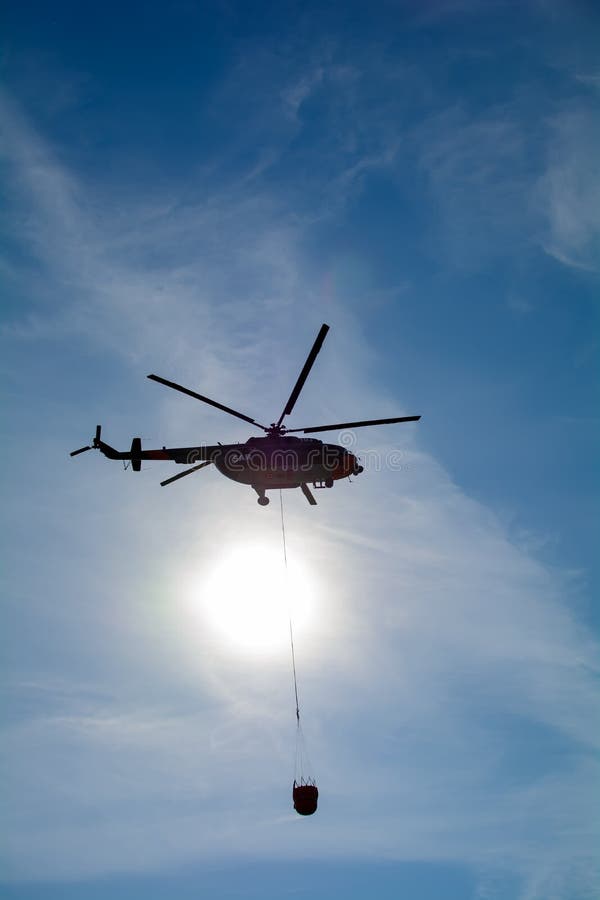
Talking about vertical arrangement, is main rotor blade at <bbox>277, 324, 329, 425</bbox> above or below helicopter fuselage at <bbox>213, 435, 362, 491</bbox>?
above

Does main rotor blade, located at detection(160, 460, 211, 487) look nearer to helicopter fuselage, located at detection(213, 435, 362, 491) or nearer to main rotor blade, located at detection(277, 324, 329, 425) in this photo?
helicopter fuselage, located at detection(213, 435, 362, 491)

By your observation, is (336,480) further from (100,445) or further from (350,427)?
(100,445)

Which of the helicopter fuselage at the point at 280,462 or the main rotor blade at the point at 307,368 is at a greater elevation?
the main rotor blade at the point at 307,368

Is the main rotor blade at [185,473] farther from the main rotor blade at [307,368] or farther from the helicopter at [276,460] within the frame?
the main rotor blade at [307,368]

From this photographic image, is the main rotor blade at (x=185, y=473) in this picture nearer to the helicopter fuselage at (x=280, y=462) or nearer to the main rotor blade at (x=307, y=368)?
the helicopter fuselage at (x=280, y=462)

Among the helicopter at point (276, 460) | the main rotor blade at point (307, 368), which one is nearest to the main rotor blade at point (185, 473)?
the helicopter at point (276, 460)

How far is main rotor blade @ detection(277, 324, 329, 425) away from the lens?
21703 mm

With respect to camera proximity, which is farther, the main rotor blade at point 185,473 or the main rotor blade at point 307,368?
the main rotor blade at point 185,473

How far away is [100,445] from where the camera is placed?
2564 cm

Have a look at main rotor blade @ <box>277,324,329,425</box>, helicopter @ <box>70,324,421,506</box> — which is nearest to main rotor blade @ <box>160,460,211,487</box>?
helicopter @ <box>70,324,421,506</box>

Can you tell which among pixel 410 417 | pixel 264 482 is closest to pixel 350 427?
pixel 410 417

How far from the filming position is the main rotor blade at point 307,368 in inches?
854

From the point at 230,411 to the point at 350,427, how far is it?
4.53 m

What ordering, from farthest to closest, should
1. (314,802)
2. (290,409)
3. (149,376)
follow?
(290,409) → (149,376) → (314,802)
